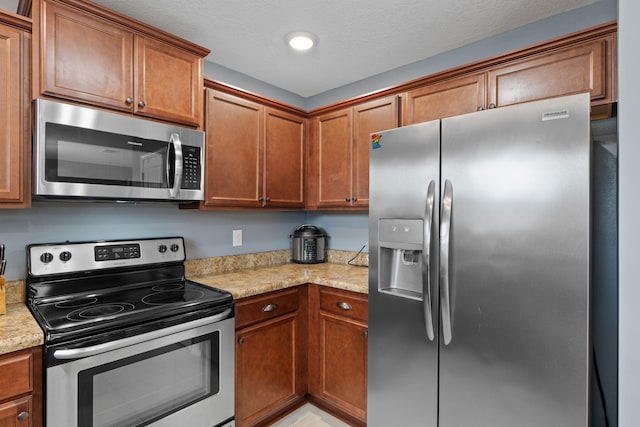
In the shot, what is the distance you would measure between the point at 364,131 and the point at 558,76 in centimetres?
115

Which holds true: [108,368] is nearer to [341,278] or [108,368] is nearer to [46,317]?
[46,317]

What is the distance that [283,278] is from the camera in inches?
89.0

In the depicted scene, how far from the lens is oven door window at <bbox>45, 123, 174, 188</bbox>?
5.03ft

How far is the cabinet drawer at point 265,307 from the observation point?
76.9 inches

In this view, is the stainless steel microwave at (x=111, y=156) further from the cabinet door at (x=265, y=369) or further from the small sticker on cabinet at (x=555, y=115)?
the small sticker on cabinet at (x=555, y=115)

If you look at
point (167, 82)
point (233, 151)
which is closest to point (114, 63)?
point (167, 82)

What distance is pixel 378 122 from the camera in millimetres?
2350

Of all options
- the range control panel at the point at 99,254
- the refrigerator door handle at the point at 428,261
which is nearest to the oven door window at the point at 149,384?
the range control panel at the point at 99,254

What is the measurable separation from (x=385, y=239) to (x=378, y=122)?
964 mm

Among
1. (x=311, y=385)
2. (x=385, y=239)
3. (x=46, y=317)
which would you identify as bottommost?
(x=311, y=385)

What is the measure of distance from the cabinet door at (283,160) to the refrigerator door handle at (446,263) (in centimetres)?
137

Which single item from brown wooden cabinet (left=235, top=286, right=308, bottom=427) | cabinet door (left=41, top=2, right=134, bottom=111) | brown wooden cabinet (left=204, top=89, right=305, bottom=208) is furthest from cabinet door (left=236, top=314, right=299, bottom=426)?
cabinet door (left=41, top=2, right=134, bottom=111)

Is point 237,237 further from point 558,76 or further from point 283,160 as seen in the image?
point 558,76

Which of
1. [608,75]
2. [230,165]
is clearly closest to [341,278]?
[230,165]
